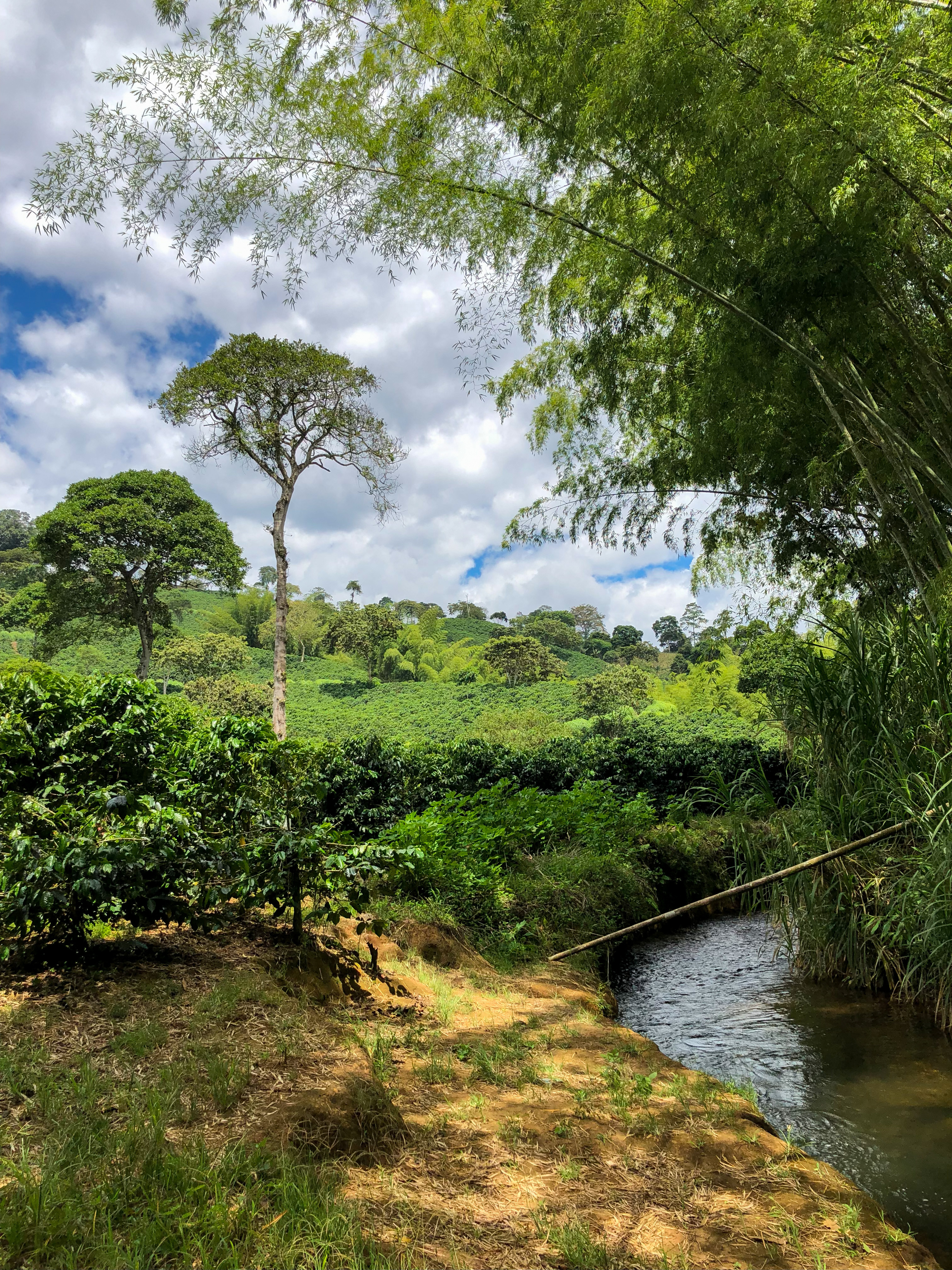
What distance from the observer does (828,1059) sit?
12.7 ft

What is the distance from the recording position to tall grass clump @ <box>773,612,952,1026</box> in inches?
152

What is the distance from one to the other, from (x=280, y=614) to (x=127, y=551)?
36.5 feet

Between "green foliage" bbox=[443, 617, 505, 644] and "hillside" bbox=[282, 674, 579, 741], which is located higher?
"green foliage" bbox=[443, 617, 505, 644]

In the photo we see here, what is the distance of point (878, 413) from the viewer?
4965 millimetres

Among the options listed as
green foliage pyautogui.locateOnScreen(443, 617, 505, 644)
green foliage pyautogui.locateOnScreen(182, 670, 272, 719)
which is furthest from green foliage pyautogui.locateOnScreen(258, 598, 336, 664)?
green foliage pyautogui.locateOnScreen(182, 670, 272, 719)

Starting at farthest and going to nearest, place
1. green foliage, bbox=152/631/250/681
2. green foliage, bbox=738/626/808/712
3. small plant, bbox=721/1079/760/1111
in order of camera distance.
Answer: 1. green foliage, bbox=152/631/250/681
2. green foliage, bbox=738/626/808/712
3. small plant, bbox=721/1079/760/1111

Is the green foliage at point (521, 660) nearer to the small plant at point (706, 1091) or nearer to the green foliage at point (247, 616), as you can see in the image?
the green foliage at point (247, 616)

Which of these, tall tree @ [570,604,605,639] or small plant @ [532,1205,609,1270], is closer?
small plant @ [532,1205,609,1270]

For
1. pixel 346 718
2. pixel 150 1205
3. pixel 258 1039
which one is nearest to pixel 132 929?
pixel 258 1039

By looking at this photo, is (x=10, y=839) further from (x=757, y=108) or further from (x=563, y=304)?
(x=563, y=304)

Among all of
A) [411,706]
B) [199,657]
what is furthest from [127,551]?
[411,706]

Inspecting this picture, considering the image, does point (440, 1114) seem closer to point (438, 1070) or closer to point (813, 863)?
point (438, 1070)

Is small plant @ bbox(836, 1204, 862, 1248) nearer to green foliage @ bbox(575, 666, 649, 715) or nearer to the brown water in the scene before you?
the brown water

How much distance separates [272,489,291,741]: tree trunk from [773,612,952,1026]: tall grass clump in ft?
30.8
